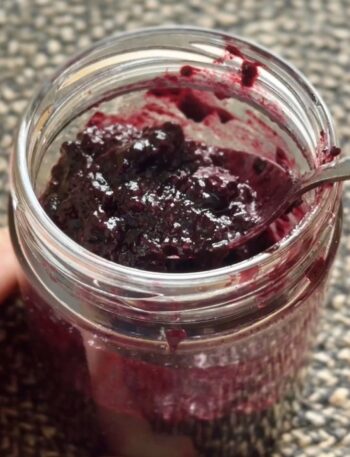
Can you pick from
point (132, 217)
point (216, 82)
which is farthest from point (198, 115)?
point (132, 217)

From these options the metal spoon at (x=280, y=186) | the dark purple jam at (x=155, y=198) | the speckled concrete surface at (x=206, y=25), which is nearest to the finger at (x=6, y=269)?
the speckled concrete surface at (x=206, y=25)

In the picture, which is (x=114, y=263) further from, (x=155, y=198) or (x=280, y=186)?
(x=280, y=186)

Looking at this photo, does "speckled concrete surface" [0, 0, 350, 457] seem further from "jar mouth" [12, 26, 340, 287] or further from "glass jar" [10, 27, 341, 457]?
"jar mouth" [12, 26, 340, 287]

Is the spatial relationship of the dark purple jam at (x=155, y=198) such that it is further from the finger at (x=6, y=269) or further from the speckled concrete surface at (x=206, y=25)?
the speckled concrete surface at (x=206, y=25)

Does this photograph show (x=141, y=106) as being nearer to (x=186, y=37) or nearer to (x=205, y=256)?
(x=186, y=37)

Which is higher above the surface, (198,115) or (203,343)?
(198,115)

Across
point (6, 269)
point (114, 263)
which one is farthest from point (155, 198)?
point (6, 269)
